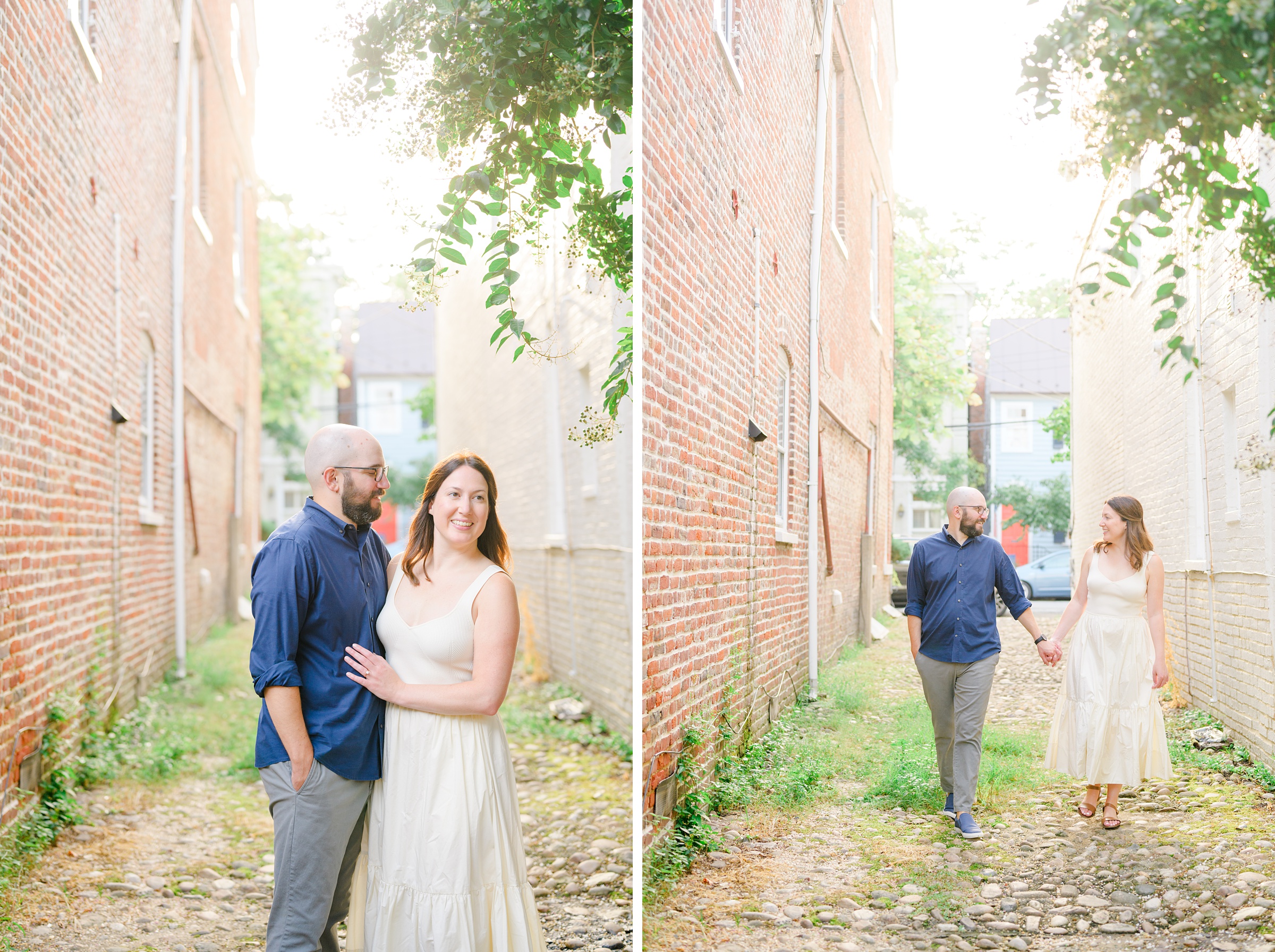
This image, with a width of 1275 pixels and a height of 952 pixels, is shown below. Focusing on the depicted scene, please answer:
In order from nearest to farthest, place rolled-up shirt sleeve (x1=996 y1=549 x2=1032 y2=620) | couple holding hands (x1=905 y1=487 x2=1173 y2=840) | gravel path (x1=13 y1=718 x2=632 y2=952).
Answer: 1. couple holding hands (x1=905 y1=487 x2=1173 y2=840)
2. rolled-up shirt sleeve (x1=996 y1=549 x2=1032 y2=620)
3. gravel path (x1=13 y1=718 x2=632 y2=952)

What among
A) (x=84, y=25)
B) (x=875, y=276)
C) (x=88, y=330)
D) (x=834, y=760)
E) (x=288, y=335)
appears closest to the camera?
(x=834, y=760)

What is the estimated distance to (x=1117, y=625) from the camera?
115 inches

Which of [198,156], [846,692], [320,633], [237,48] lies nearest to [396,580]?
[320,633]

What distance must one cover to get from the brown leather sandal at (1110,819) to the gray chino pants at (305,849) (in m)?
2.08

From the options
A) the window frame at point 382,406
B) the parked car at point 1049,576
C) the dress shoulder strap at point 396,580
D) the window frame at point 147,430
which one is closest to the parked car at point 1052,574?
the parked car at point 1049,576

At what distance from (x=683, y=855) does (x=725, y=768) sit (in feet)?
0.96

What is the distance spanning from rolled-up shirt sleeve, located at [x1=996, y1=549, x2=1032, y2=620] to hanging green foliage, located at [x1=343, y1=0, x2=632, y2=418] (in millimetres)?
1478

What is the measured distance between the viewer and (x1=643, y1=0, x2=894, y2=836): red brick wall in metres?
3.31

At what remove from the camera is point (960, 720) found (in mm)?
3123

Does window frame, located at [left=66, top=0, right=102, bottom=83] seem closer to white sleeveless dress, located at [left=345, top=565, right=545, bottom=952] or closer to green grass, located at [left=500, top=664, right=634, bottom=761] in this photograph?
white sleeveless dress, located at [left=345, top=565, right=545, bottom=952]

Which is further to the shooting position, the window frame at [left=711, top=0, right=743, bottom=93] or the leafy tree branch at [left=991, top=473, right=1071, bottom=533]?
the window frame at [left=711, top=0, right=743, bottom=93]

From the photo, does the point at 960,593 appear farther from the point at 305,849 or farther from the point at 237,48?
the point at 237,48

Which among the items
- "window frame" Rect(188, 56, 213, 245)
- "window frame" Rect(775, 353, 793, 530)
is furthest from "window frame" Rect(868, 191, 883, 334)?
"window frame" Rect(188, 56, 213, 245)

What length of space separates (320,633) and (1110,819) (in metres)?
2.25
